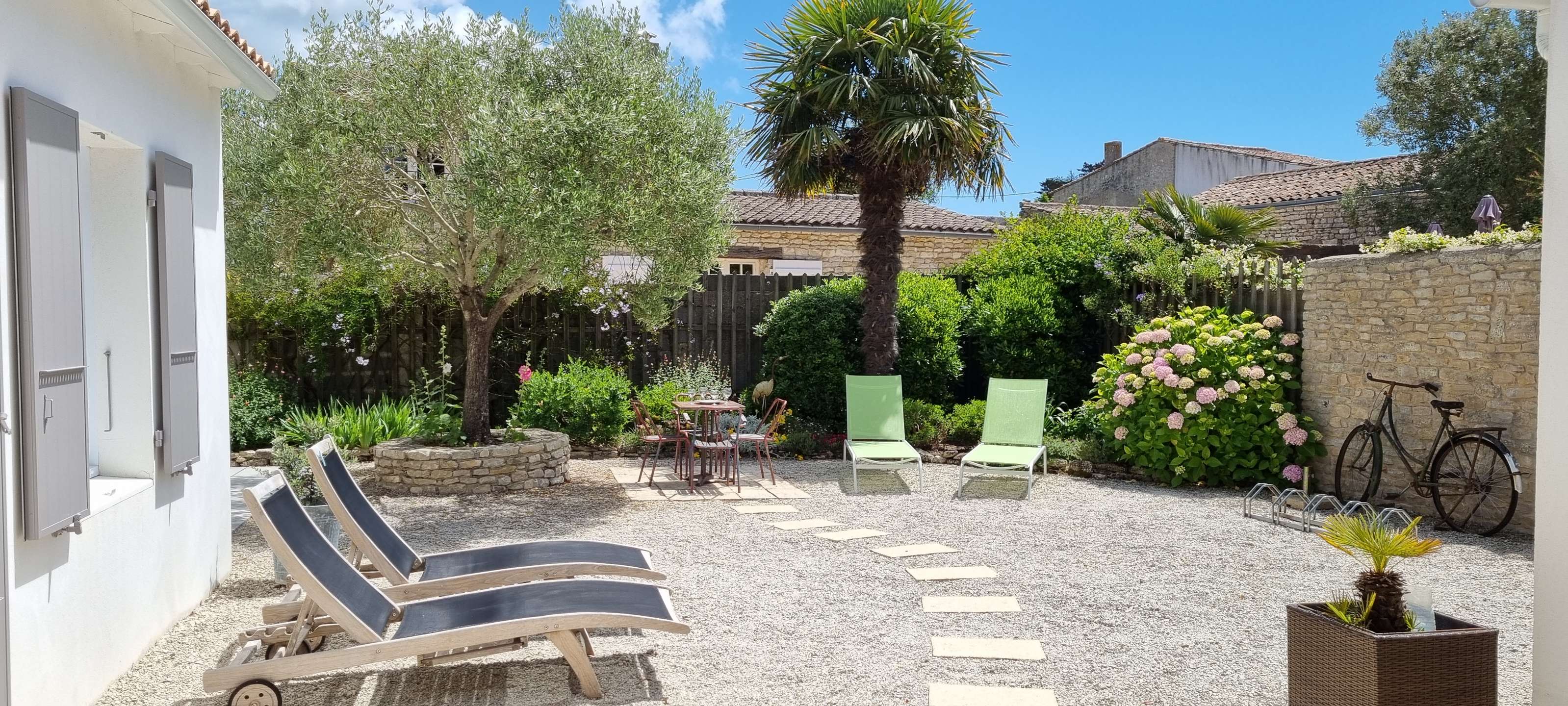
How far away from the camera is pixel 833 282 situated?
480 inches

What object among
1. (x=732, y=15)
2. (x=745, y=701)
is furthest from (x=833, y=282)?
(x=745, y=701)

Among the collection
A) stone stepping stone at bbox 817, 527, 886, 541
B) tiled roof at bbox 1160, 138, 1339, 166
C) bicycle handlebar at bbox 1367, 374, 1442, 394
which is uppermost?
tiled roof at bbox 1160, 138, 1339, 166

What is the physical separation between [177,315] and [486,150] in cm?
291

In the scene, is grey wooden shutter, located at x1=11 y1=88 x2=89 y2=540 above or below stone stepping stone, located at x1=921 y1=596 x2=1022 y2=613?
above

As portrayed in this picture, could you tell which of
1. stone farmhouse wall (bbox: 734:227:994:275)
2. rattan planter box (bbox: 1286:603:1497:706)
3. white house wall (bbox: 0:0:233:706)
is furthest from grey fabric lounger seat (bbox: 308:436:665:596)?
stone farmhouse wall (bbox: 734:227:994:275)

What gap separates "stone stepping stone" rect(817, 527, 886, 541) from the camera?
7059mm

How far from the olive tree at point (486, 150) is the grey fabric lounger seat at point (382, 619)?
3643 mm

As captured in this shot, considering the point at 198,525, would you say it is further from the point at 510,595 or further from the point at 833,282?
the point at 833,282

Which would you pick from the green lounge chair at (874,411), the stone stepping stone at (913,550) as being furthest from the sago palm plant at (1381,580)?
the green lounge chair at (874,411)

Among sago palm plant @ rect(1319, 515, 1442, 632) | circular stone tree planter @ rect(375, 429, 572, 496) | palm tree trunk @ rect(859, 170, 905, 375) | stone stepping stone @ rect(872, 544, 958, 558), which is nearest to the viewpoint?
sago palm plant @ rect(1319, 515, 1442, 632)

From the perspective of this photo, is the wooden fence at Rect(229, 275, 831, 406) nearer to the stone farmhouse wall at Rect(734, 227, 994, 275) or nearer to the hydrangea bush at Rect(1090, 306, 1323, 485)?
the hydrangea bush at Rect(1090, 306, 1323, 485)

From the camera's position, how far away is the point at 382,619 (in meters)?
3.89

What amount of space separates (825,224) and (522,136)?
40.6ft

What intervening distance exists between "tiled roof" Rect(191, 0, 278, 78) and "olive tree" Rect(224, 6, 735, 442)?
178cm
